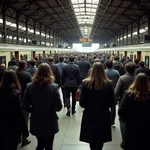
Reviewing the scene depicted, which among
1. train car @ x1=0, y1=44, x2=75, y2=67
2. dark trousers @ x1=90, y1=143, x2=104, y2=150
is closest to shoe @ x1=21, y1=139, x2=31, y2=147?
dark trousers @ x1=90, y1=143, x2=104, y2=150

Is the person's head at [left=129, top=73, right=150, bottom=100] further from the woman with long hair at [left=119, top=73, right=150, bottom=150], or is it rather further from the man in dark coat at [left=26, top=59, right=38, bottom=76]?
the man in dark coat at [left=26, top=59, right=38, bottom=76]

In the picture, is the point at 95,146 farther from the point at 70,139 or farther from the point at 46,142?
the point at 70,139

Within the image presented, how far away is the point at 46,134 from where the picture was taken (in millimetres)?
2986

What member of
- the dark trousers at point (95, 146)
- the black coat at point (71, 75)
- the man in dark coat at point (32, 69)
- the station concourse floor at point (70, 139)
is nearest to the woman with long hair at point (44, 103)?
the dark trousers at point (95, 146)

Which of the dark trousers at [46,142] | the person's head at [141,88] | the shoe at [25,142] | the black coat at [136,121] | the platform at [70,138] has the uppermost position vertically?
the person's head at [141,88]

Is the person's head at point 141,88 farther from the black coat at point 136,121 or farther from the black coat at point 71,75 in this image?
the black coat at point 71,75

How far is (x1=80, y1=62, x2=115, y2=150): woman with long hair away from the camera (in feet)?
9.86

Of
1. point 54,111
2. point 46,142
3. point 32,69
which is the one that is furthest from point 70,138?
point 32,69

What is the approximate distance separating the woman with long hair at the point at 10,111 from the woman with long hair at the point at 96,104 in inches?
33.1

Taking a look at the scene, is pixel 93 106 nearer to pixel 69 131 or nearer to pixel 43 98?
pixel 43 98

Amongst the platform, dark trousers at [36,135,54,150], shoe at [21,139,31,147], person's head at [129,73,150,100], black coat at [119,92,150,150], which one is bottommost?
the platform

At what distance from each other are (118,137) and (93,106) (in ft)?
6.11

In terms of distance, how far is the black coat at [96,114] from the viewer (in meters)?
3.02

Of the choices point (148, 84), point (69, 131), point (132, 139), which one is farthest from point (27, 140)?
point (148, 84)
